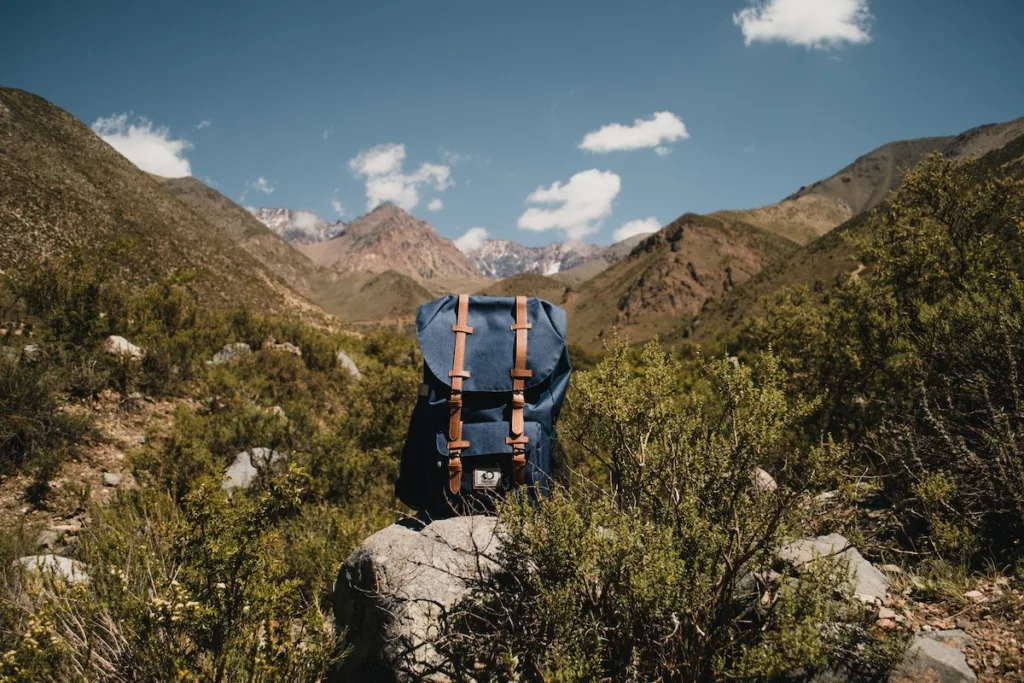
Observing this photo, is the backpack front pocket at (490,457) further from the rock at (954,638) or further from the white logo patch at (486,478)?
the rock at (954,638)

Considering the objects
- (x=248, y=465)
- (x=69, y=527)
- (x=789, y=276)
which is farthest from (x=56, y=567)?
(x=789, y=276)

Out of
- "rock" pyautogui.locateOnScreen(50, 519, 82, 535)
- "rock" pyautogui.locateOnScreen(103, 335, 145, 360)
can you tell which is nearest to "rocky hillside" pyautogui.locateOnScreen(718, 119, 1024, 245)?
"rock" pyautogui.locateOnScreen(103, 335, 145, 360)

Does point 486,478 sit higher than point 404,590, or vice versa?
point 486,478

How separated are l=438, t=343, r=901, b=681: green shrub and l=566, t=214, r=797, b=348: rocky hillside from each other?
65220 mm

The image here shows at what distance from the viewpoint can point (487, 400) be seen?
9.96ft

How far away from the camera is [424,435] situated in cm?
322

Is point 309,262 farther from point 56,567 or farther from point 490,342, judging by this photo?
point 490,342

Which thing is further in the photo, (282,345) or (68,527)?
(282,345)

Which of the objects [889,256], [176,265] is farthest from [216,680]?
[176,265]

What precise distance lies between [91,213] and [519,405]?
37.9 meters

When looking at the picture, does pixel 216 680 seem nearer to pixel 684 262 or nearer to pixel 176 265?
pixel 176 265

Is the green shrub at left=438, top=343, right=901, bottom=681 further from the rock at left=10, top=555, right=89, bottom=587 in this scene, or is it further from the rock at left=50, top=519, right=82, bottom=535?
the rock at left=50, top=519, right=82, bottom=535

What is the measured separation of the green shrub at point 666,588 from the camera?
1850 mm

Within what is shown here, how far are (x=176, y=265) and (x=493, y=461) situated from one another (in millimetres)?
36110
